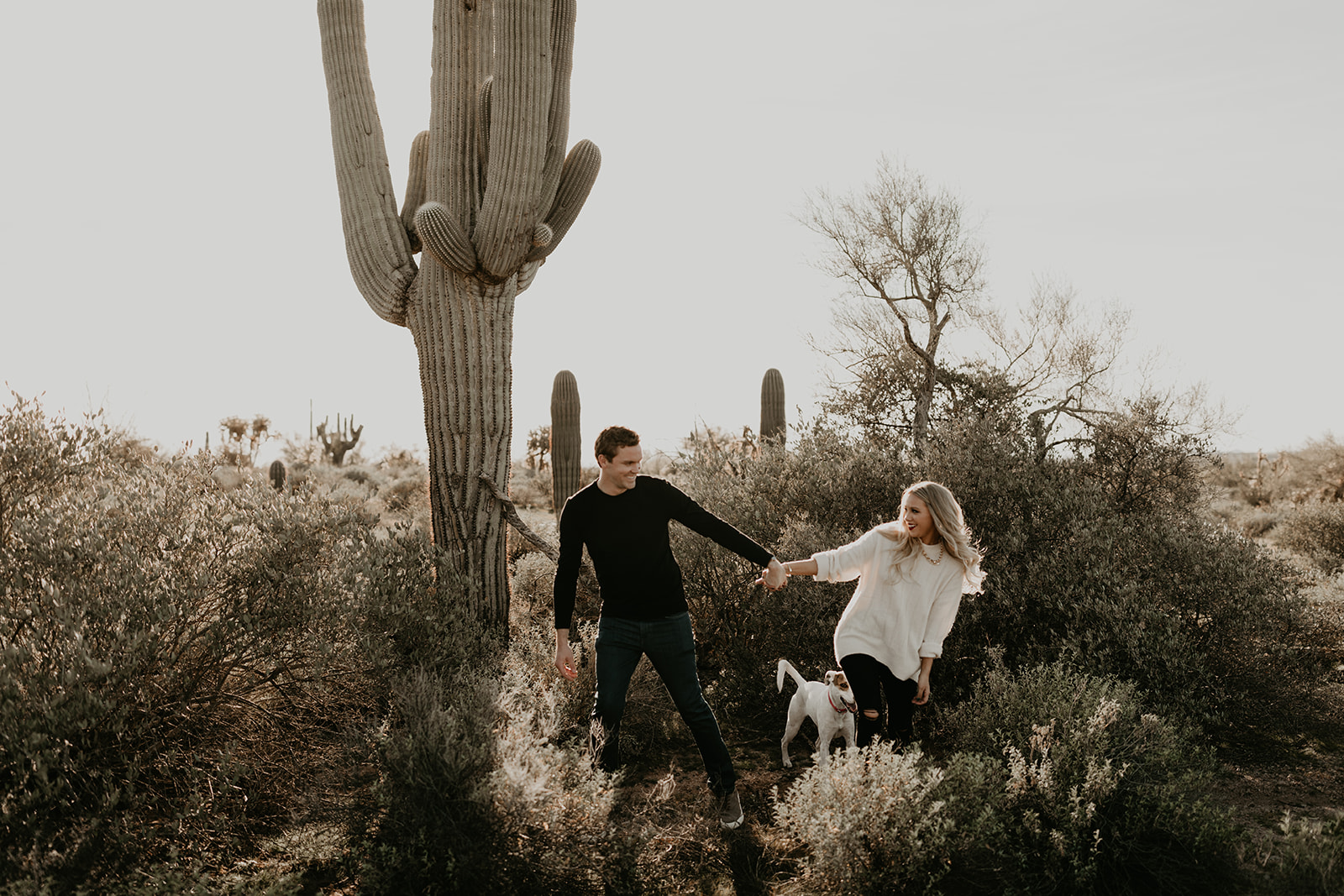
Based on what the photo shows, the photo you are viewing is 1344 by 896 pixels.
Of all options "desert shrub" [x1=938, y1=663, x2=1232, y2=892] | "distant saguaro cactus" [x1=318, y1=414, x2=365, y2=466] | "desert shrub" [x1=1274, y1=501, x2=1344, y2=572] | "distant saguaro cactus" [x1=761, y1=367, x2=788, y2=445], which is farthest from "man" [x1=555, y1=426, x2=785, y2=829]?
"distant saguaro cactus" [x1=318, y1=414, x2=365, y2=466]

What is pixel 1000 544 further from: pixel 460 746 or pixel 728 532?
pixel 460 746

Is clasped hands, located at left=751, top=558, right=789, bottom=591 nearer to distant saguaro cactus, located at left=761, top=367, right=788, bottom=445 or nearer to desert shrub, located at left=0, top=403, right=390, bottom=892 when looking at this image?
desert shrub, located at left=0, top=403, right=390, bottom=892

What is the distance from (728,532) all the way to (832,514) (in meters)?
3.18

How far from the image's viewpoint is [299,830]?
155 inches

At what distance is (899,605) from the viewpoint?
4004 millimetres

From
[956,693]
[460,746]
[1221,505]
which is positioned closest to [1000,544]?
[956,693]

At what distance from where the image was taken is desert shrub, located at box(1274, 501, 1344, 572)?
432 inches

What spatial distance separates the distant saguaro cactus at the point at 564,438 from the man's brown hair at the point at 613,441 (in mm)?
5981

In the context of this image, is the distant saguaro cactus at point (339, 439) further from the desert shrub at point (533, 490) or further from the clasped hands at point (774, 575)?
the clasped hands at point (774, 575)

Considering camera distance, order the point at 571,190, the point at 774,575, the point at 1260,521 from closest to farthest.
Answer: the point at 774,575
the point at 571,190
the point at 1260,521

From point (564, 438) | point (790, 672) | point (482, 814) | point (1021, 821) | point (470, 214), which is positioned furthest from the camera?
point (564, 438)

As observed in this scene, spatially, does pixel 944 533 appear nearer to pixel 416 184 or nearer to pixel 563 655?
pixel 563 655

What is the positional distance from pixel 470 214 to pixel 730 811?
447 centimetres

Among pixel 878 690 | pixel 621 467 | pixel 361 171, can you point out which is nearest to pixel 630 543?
pixel 621 467
